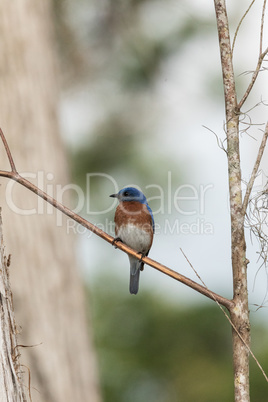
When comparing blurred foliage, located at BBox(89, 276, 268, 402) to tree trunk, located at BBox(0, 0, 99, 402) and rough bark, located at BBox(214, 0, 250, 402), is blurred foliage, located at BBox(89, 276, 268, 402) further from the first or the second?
rough bark, located at BBox(214, 0, 250, 402)

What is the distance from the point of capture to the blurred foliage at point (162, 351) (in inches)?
287

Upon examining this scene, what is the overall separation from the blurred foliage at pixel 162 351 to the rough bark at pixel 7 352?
15.2 ft

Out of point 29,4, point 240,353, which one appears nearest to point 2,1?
point 29,4

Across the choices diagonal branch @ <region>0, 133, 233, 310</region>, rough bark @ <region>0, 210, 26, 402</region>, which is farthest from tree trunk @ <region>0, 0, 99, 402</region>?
diagonal branch @ <region>0, 133, 233, 310</region>

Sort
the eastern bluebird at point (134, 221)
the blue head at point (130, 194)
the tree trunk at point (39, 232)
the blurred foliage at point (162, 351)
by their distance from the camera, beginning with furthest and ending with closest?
the blurred foliage at point (162, 351), the tree trunk at point (39, 232), the blue head at point (130, 194), the eastern bluebird at point (134, 221)

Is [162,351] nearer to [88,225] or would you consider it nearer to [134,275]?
[134,275]

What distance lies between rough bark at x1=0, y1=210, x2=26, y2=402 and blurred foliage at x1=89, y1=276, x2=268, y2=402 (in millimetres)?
4637

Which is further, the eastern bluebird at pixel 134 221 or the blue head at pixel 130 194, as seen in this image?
the blue head at pixel 130 194

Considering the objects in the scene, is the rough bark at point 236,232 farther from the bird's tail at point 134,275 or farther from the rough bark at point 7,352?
the bird's tail at point 134,275

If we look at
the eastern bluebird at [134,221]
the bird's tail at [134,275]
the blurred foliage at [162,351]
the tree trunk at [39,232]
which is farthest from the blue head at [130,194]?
the blurred foliage at [162,351]

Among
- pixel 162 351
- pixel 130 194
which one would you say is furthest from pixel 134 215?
pixel 162 351

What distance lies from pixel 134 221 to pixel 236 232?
2764 mm

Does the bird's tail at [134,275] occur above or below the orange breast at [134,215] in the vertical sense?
below

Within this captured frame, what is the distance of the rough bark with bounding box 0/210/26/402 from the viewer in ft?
8.79
